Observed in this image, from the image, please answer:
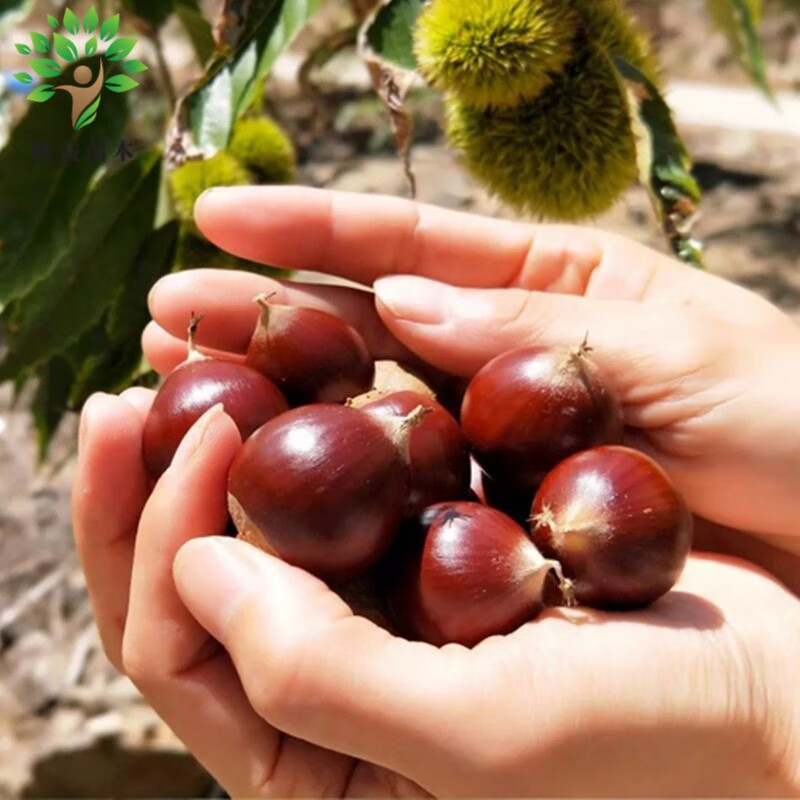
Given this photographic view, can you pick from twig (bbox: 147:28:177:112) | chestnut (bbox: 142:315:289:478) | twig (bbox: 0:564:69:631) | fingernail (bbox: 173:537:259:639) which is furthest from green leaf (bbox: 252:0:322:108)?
twig (bbox: 0:564:69:631)

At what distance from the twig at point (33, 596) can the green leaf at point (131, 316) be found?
0.61m

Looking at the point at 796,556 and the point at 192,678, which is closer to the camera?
the point at 192,678

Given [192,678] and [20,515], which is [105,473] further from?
[20,515]

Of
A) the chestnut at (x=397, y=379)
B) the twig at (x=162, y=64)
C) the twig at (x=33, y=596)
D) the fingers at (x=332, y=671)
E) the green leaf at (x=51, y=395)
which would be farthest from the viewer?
the twig at (x=33, y=596)

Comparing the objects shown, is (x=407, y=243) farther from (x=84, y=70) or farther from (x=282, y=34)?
(x=84, y=70)

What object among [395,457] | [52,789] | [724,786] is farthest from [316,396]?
[52,789]

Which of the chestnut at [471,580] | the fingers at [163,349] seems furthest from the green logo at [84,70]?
the chestnut at [471,580]

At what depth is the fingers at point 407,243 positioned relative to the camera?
1.01 m

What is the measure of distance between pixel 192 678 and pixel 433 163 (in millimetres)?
2273

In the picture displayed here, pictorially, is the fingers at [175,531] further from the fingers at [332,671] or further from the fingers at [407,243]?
the fingers at [407,243]

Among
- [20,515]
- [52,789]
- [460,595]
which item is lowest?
[52,789]

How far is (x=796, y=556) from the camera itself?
39.8 inches

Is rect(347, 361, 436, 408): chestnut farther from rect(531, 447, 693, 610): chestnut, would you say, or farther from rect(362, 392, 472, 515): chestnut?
rect(531, 447, 693, 610): chestnut

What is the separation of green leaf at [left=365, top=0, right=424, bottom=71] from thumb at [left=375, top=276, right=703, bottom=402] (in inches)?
7.8
